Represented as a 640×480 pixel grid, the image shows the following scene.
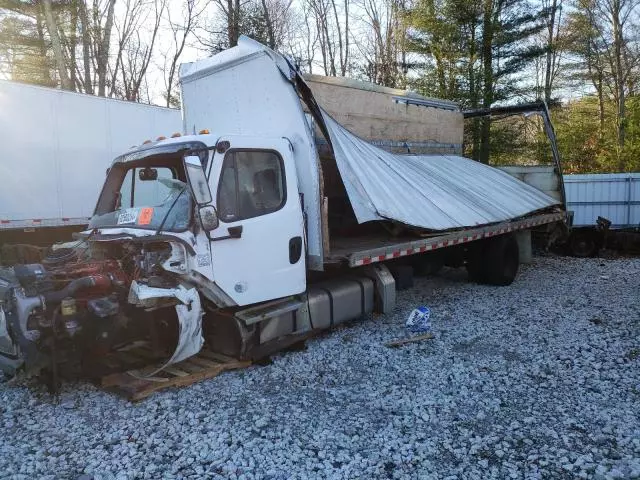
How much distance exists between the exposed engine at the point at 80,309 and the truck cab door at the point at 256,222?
579 millimetres

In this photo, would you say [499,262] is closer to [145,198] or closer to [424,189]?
[424,189]

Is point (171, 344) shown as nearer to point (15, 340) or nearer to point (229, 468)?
point (15, 340)

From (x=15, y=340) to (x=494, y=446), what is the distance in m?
3.77

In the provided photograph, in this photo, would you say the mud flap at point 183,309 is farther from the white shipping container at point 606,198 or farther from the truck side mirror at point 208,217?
the white shipping container at point 606,198

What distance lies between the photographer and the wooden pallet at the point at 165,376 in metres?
4.43

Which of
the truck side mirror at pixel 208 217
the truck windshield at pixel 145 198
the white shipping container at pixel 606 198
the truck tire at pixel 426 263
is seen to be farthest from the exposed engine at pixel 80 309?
the white shipping container at pixel 606 198

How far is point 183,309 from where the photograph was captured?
4.43 m

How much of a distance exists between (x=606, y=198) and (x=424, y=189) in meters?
9.86

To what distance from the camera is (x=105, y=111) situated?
36.0ft

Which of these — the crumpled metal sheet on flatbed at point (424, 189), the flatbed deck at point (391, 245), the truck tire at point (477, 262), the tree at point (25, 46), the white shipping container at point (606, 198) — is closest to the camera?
the flatbed deck at point (391, 245)

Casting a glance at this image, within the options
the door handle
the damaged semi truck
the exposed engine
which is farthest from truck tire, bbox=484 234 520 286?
the exposed engine

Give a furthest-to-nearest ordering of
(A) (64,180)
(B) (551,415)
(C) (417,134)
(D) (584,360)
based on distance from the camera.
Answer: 1. (A) (64,180)
2. (C) (417,134)
3. (D) (584,360)
4. (B) (551,415)

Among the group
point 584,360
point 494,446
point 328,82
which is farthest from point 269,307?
point 328,82

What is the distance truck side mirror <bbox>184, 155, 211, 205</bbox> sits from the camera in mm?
4449
